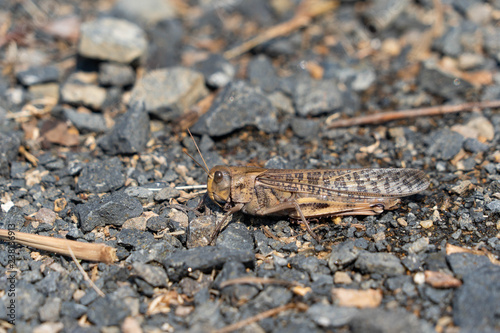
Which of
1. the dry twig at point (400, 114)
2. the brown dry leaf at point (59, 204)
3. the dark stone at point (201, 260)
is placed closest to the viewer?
the dark stone at point (201, 260)

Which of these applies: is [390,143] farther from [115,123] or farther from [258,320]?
[115,123]

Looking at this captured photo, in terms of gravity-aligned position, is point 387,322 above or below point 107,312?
above

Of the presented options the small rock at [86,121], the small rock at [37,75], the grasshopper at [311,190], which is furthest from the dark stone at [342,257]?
the small rock at [37,75]

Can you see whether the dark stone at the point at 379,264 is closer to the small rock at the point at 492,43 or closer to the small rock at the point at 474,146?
the small rock at the point at 474,146

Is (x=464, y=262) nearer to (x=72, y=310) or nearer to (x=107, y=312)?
(x=107, y=312)

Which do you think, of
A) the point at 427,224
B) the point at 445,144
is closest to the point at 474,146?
the point at 445,144

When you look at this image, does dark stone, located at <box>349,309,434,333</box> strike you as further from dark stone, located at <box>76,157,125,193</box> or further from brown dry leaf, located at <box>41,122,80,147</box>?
brown dry leaf, located at <box>41,122,80,147</box>
